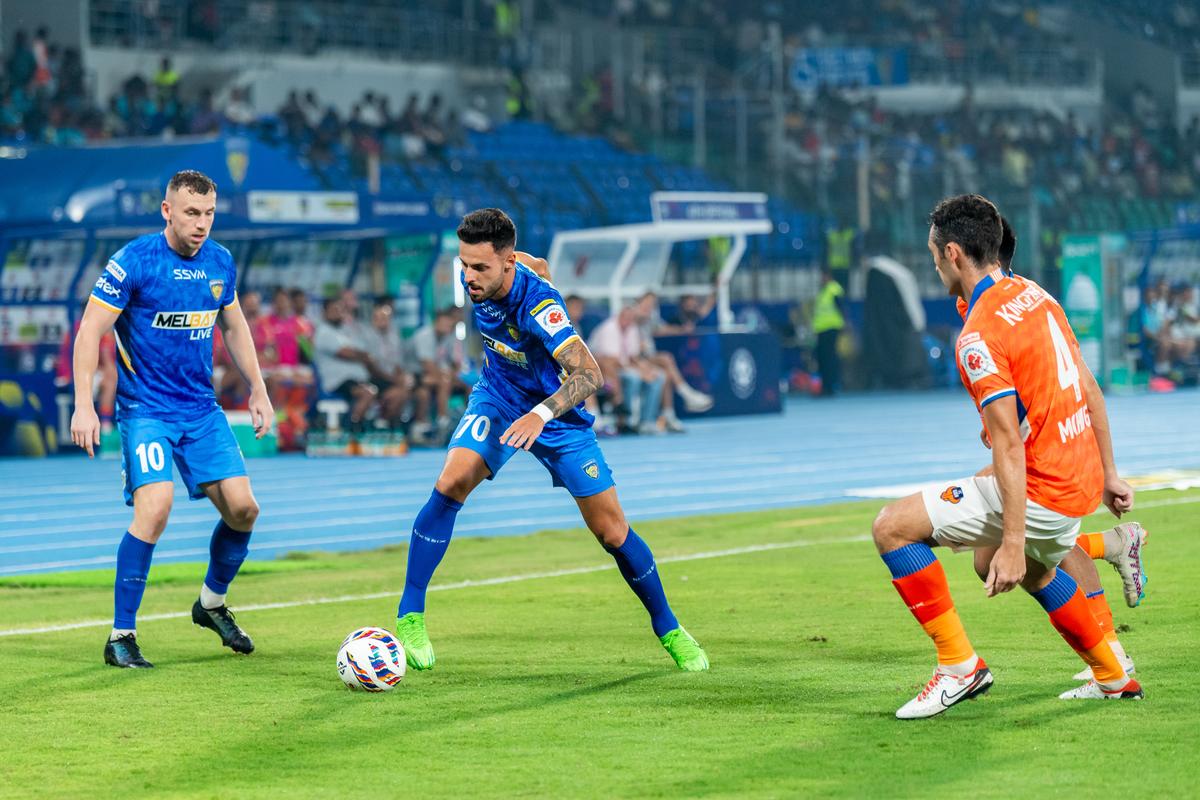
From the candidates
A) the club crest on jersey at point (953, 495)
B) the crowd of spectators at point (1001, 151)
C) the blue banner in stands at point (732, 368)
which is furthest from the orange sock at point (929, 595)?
the crowd of spectators at point (1001, 151)

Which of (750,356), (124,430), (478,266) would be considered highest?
(478,266)

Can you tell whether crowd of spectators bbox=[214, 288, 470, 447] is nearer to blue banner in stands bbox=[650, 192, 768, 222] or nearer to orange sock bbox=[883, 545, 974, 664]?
blue banner in stands bbox=[650, 192, 768, 222]

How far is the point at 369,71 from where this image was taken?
36.4 m

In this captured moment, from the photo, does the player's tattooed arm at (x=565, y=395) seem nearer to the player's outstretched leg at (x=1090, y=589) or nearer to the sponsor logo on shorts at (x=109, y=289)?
the player's outstretched leg at (x=1090, y=589)

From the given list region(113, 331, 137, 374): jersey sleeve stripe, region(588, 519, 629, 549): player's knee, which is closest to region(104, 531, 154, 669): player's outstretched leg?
region(113, 331, 137, 374): jersey sleeve stripe

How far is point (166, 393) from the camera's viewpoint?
306 inches

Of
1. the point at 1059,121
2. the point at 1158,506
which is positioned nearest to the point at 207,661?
the point at 1158,506

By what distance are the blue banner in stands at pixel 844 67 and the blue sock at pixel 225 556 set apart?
3490cm

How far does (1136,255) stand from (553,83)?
1270cm

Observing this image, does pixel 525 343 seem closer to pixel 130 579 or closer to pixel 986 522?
pixel 130 579

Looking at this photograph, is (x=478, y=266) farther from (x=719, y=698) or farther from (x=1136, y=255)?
(x=1136, y=255)

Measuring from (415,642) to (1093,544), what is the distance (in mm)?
2624

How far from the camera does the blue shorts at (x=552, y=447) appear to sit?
7.11 metres

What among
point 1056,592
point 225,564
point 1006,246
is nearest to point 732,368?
point 225,564
